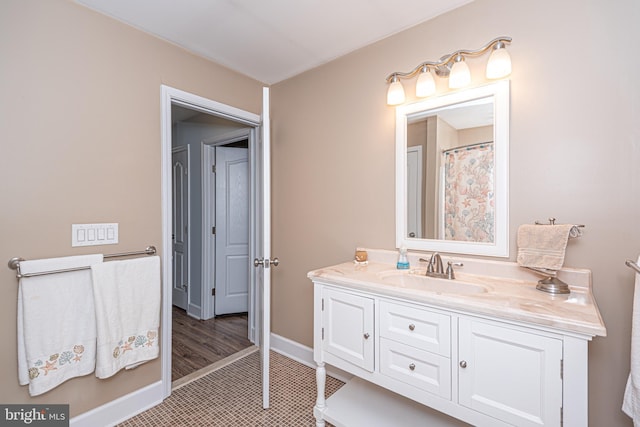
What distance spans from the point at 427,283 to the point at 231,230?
8.37 feet

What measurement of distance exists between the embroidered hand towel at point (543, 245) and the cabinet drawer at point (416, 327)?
20.2 inches

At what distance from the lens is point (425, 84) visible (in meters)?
1.74

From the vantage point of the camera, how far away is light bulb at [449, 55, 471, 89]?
1.60 metres

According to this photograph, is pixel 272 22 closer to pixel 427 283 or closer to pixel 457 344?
pixel 427 283

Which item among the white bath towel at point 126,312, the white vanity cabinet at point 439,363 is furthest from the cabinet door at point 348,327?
the white bath towel at point 126,312

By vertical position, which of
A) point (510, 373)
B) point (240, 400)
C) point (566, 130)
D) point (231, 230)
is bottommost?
point (240, 400)

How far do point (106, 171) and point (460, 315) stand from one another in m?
2.05

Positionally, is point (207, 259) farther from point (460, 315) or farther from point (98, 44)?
point (460, 315)

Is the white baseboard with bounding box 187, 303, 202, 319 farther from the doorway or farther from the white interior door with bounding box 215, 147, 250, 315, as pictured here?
the white interior door with bounding box 215, 147, 250, 315

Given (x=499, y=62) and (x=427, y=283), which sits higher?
(x=499, y=62)

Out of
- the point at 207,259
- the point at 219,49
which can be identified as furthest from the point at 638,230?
the point at 207,259

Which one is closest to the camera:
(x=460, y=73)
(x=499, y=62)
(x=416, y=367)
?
(x=416, y=367)

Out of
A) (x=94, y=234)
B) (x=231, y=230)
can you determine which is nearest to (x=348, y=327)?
(x=94, y=234)

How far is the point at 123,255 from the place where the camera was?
1.80 metres
